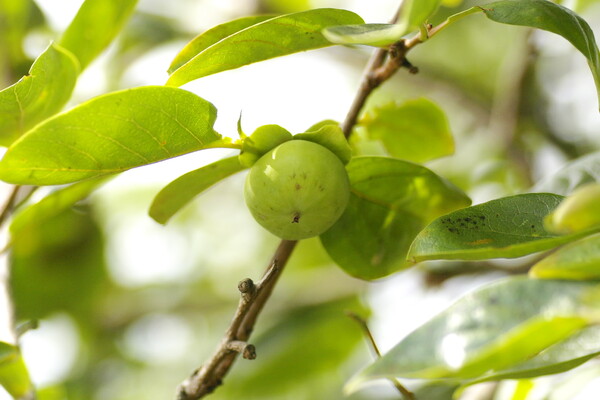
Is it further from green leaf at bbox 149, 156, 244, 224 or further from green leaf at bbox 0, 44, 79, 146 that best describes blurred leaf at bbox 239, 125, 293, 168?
green leaf at bbox 0, 44, 79, 146

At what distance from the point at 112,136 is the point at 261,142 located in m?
0.26

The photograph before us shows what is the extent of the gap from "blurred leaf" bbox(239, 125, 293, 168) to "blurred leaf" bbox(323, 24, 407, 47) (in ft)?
0.80

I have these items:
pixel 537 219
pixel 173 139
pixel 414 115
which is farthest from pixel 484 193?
pixel 173 139

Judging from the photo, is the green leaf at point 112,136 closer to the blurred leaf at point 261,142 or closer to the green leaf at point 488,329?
the blurred leaf at point 261,142

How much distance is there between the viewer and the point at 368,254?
52.1 inches

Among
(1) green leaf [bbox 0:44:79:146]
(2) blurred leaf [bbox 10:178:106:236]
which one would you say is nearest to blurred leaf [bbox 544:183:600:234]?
(1) green leaf [bbox 0:44:79:146]

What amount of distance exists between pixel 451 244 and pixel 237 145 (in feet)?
1.33

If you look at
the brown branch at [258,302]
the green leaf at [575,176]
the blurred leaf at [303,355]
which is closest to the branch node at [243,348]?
the brown branch at [258,302]

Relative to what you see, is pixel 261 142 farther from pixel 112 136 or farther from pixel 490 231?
pixel 490 231

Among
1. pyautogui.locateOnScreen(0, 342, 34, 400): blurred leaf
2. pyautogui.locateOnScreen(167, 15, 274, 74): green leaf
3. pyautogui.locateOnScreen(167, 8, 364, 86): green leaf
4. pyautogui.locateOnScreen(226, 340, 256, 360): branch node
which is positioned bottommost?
pyautogui.locateOnScreen(226, 340, 256, 360): branch node

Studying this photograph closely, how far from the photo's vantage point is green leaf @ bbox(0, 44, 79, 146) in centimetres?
120

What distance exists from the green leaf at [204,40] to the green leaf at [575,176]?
72 cm

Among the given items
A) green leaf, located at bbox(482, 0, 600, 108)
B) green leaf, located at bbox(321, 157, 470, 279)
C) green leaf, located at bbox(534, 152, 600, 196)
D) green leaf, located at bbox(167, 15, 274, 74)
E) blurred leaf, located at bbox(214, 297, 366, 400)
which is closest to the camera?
green leaf, located at bbox(482, 0, 600, 108)

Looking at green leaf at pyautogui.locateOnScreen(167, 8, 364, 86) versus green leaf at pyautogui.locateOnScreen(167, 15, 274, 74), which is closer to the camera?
green leaf at pyautogui.locateOnScreen(167, 8, 364, 86)
